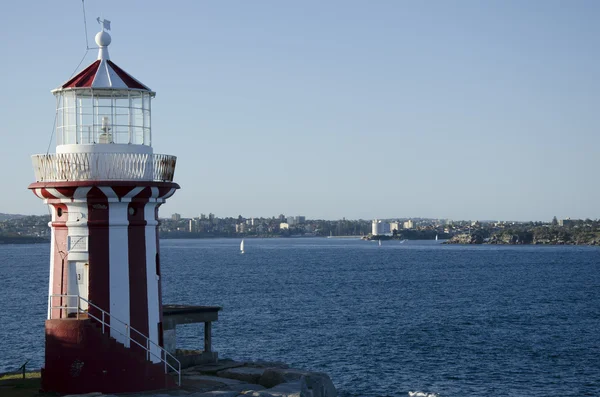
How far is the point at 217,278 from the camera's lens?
100812 millimetres

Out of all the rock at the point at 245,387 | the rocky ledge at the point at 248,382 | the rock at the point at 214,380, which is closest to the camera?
the rocky ledge at the point at 248,382

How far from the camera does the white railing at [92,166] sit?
49.8ft

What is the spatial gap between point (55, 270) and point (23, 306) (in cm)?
5133

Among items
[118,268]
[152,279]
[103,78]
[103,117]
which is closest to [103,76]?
[103,78]

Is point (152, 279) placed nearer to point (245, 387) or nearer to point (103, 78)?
point (245, 387)

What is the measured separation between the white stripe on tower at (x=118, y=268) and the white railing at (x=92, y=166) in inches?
21.3

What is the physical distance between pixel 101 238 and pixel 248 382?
16.3 ft

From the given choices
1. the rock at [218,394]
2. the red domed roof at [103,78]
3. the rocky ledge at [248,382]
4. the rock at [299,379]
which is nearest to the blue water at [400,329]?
the rocky ledge at [248,382]

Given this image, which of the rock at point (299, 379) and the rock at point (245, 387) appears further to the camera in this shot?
the rock at point (299, 379)

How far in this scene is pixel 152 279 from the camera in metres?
15.7

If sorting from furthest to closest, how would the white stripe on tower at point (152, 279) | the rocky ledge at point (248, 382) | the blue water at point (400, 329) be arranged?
1. the blue water at point (400, 329)
2. the white stripe on tower at point (152, 279)
3. the rocky ledge at point (248, 382)

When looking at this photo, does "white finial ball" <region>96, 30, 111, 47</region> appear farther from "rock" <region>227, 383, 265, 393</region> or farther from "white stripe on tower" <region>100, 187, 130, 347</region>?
"rock" <region>227, 383, 265, 393</region>

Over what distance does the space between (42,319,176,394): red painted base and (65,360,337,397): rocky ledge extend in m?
0.37

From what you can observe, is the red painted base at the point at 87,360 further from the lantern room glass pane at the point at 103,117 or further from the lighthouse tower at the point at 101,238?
the lantern room glass pane at the point at 103,117
